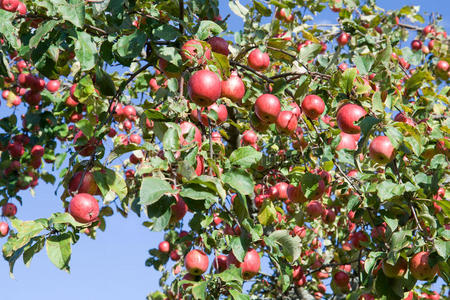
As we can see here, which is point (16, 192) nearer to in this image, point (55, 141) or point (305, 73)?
point (55, 141)

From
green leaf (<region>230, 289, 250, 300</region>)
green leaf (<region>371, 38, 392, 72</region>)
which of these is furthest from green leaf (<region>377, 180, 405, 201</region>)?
green leaf (<region>230, 289, 250, 300</region>)

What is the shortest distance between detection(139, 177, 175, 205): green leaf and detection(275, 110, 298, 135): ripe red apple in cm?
99

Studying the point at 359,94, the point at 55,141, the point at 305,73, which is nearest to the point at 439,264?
the point at 359,94

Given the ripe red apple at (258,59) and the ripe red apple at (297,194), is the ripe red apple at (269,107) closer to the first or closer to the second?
the ripe red apple at (258,59)

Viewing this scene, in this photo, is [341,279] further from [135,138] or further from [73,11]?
[73,11]

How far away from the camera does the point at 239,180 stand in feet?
5.80

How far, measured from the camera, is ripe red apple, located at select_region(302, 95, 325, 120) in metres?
2.35

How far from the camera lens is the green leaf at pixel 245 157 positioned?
1.89 metres

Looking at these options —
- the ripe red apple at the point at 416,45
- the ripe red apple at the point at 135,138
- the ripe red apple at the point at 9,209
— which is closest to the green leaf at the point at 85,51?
the ripe red apple at the point at 135,138

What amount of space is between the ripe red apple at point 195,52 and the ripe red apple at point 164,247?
3610mm

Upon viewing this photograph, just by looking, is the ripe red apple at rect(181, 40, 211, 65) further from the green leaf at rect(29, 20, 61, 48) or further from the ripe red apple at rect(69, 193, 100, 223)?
the ripe red apple at rect(69, 193, 100, 223)

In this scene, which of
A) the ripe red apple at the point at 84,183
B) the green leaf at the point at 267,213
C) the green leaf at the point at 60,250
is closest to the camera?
the green leaf at the point at 60,250

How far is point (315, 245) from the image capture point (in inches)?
216

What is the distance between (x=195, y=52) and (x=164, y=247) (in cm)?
368
